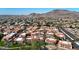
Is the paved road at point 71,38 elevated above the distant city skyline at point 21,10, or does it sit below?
below

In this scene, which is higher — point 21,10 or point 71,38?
point 21,10

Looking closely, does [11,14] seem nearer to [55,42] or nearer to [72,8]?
[55,42]

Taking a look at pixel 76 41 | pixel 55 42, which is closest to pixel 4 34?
pixel 55 42

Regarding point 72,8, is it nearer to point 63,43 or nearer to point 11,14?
point 63,43

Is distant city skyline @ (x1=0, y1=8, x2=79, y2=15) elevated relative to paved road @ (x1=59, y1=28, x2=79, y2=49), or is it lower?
elevated
